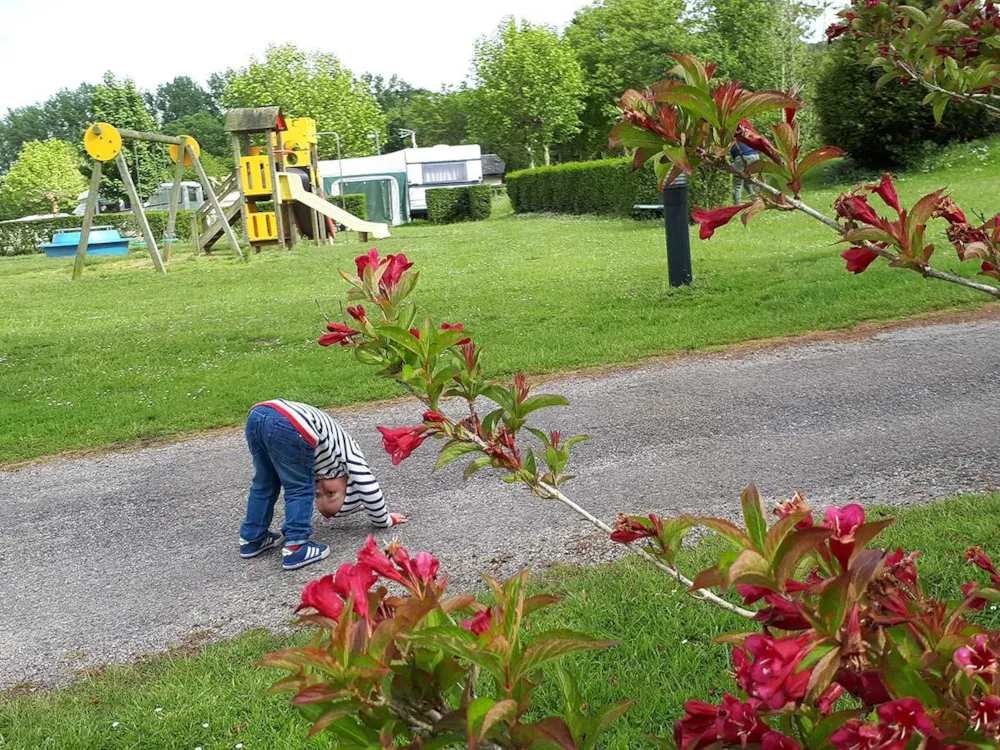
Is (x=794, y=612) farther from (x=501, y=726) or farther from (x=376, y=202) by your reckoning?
(x=376, y=202)

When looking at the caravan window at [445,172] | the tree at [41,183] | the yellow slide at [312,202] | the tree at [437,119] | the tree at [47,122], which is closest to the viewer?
the yellow slide at [312,202]

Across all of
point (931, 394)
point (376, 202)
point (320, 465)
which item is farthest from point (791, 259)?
point (376, 202)

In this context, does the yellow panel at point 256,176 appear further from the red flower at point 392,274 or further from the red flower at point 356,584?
the red flower at point 356,584

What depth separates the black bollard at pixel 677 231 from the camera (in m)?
9.53

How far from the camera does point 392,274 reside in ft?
6.48

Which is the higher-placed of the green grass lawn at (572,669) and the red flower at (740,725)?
the red flower at (740,725)

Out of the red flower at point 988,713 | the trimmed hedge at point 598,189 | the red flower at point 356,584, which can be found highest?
the trimmed hedge at point 598,189

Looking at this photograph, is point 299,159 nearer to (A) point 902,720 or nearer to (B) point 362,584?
(B) point 362,584

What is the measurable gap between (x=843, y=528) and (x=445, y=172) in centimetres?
4756

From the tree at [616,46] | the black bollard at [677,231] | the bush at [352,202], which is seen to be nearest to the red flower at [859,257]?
the black bollard at [677,231]

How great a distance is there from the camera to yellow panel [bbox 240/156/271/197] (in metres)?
22.7

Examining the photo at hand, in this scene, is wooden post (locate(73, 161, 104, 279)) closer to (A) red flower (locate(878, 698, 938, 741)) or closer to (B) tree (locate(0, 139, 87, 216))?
(A) red flower (locate(878, 698, 938, 741))

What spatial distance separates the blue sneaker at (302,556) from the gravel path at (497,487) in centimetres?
7

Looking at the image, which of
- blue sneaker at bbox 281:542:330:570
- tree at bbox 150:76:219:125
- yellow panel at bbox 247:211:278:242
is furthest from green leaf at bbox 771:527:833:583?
tree at bbox 150:76:219:125
